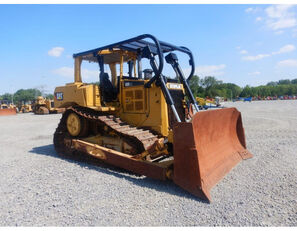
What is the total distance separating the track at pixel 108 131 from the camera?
484 centimetres

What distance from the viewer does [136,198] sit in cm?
350

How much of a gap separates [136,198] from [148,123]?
7.30 ft

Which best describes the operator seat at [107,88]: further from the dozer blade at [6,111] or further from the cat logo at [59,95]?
the dozer blade at [6,111]

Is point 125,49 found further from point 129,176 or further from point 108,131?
point 129,176

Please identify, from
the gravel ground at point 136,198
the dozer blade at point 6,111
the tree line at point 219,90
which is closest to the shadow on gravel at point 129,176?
the gravel ground at point 136,198

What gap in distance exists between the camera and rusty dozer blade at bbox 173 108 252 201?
3.53 metres

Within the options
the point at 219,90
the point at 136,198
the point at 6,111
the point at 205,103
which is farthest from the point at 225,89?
the point at 136,198

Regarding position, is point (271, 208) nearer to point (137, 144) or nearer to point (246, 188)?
point (246, 188)

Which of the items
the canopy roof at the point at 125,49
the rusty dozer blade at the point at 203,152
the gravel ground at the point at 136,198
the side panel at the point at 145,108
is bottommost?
the gravel ground at the point at 136,198

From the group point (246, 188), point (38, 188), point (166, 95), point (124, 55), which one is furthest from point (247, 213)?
point (124, 55)

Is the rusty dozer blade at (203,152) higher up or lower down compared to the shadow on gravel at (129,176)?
higher up

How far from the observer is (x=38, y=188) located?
401 centimetres

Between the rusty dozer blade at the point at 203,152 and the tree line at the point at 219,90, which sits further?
the tree line at the point at 219,90

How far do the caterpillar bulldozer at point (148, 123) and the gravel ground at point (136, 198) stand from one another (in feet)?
0.84
